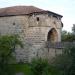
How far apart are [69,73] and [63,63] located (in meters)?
1.35

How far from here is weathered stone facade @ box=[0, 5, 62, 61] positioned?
3638 centimetres

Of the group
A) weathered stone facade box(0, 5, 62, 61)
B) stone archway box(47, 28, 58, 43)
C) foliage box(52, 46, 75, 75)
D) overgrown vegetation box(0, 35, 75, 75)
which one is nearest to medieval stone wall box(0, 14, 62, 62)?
weathered stone facade box(0, 5, 62, 61)

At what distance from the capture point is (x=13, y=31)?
37844mm

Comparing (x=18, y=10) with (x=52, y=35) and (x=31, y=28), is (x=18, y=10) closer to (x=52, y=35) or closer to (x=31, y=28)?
(x=31, y=28)

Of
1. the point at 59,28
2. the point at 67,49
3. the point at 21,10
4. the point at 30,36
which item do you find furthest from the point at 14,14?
the point at 67,49

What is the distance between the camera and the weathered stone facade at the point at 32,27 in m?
36.4

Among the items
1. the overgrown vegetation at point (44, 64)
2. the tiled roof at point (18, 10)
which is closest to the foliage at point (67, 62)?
the overgrown vegetation at point (44, 64)

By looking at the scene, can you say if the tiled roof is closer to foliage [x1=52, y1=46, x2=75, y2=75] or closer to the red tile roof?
the red tile roof

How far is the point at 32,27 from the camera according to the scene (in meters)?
36.8

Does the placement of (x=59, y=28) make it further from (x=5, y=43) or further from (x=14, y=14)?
(x=5, y=43)

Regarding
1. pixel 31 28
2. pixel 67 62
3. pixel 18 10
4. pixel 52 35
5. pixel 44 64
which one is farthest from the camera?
pixel 52 35

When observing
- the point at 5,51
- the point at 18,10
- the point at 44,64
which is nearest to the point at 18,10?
the point at 18,10

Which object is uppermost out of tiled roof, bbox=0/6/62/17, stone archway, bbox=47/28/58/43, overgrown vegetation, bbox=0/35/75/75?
tiled roof, bbox=0/6/62/17

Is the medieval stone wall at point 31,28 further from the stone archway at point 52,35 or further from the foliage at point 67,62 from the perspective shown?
the foliage at point 67,62
